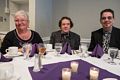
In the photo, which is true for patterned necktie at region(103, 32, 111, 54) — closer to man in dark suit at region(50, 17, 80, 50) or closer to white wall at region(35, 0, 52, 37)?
man in dark suit at region(50, 17, 80, 50)

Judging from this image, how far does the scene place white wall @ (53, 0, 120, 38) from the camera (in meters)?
3.27

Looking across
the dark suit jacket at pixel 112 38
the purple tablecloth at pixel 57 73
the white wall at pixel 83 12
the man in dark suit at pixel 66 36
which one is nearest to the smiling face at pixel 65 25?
the man in dark suit at pixel 66 36

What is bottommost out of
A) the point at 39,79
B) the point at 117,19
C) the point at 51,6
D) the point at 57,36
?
the point at 39,79

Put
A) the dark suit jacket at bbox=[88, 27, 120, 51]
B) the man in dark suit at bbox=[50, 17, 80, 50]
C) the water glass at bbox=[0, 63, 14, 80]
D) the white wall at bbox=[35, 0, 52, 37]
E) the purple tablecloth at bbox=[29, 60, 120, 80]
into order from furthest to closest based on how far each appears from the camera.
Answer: the white wall at bbox=[35, 0, 52, 37] → the man in dark suit at bbox=[50, 17, 80, 50] → the dark suit jacket at bbox=[88, 27, 120, 51] → the purple tablecloth at bbox=[29, 60, 120, 80] → the water glass at bbox=[0, 63, 14, 80]

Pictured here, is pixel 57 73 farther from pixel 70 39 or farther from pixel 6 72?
pixel 70 39

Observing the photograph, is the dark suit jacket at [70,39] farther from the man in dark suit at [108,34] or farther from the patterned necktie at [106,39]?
the patterned necktie at [106,39]

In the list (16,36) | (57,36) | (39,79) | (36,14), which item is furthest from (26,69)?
(36,14)

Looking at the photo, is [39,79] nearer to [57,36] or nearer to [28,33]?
[28,33]

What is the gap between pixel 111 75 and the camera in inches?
52.1

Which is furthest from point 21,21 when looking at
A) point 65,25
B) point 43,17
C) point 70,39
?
point 43,17

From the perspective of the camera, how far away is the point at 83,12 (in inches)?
133

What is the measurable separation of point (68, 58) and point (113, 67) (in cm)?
45

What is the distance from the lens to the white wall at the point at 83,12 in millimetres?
3273

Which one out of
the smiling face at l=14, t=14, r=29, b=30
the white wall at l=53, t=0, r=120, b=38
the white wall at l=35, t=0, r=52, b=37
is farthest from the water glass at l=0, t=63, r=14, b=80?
the white wall at l=53, t=0, r=120, b=38
